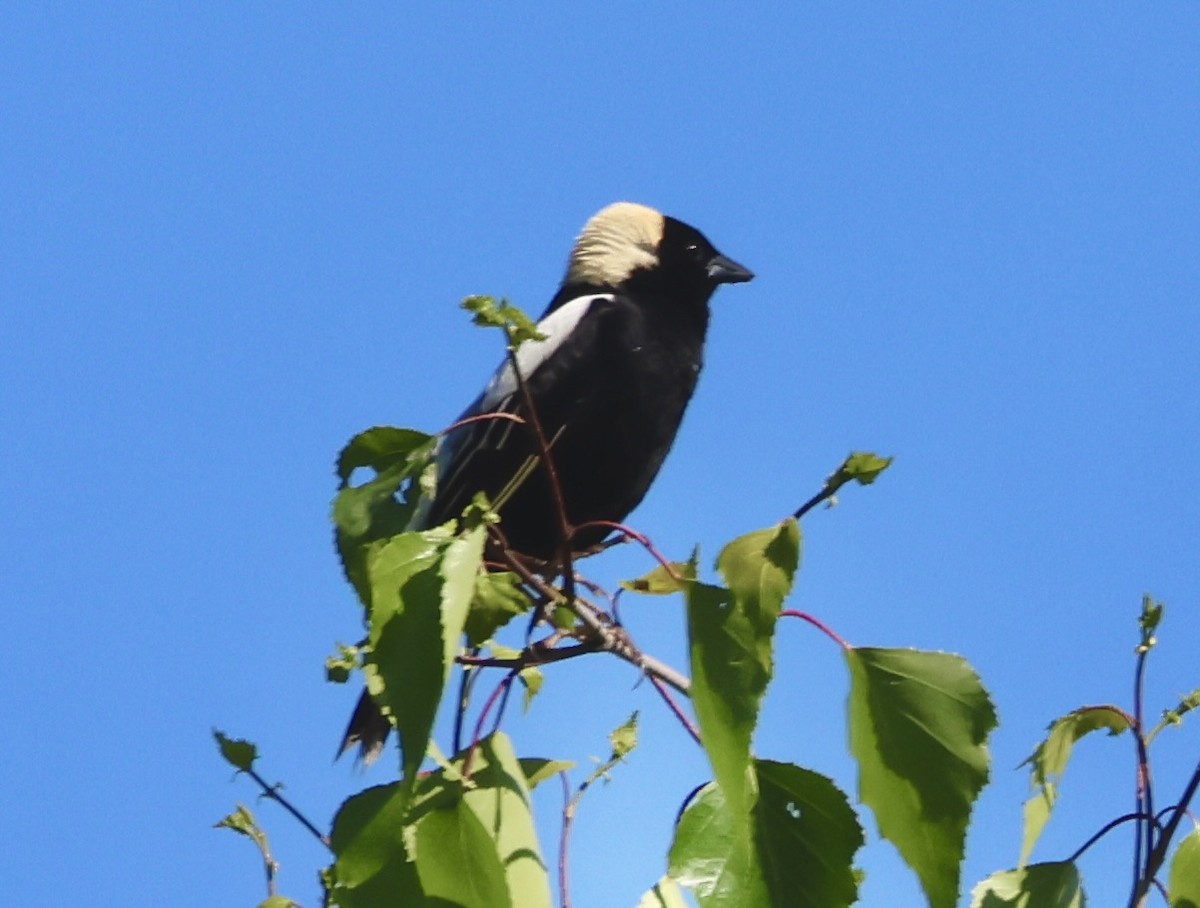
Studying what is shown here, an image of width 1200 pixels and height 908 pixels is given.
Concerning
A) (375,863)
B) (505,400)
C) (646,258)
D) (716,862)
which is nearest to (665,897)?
(716,862)

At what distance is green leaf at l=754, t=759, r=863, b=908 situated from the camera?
1.44 m

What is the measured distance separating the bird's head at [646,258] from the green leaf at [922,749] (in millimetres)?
2213

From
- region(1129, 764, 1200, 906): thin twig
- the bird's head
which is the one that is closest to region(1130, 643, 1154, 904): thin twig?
region(1129, 764, 1200, 906): thin twig

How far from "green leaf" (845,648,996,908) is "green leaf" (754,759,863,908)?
0.12 ft

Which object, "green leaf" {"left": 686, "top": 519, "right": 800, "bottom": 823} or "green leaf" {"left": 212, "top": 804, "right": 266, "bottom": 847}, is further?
"green leaf" {"left": 212, "top": 804, "right": 266, "bottom": 847}

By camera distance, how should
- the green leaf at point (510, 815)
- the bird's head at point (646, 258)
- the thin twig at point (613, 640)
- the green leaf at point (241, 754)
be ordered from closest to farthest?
the green leaf at point (510, 815)
the thin twig at point (613, 640)
the green leaf at point (241, 754)
the bird's head at point (646, 258)

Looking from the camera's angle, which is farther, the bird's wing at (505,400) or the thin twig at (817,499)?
the bird's wing at (505,400)

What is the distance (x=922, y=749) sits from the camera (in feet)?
4.66

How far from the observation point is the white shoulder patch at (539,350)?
9.73 ft

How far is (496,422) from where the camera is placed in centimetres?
298

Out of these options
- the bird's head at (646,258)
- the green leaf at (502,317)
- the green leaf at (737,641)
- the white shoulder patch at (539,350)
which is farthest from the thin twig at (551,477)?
the bird's head at (646,258)

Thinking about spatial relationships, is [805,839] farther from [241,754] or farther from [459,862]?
[241,754]

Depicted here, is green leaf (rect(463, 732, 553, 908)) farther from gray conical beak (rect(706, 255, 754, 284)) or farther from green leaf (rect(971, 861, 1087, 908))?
gray conical beak (rect(706, 255, 754, 284))

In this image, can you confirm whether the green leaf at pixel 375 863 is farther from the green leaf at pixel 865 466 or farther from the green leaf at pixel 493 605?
the green leaf at pixel 865 466
